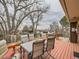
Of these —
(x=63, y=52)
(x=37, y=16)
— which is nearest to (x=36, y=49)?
(x=63, y=52)

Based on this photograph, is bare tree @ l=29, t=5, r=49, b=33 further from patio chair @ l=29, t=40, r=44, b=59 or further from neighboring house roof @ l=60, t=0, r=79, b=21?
patio chair @ l=29, t=40, r=44, b=59

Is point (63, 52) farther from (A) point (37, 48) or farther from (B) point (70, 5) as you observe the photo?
(A) point (37, 48)

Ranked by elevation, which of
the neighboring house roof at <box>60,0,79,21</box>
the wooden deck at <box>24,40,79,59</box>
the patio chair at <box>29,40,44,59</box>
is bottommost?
the wooden deck at <box>24,40,79,59</box>

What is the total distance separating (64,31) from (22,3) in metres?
4.69

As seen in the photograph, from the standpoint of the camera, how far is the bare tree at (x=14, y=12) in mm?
11680

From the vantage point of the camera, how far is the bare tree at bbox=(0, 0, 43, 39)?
1168 centimetres

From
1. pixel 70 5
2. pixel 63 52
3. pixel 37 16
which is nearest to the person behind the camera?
pixel 70 5

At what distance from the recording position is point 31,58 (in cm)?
336

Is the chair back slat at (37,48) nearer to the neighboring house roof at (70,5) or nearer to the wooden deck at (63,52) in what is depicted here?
the wooden deck at (63,52)

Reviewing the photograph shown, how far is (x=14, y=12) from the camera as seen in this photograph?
12.1 metres

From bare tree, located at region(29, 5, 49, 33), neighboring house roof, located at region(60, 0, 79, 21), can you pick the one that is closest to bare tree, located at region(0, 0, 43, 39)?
bare tree, located at region(29, 5, 49, 33)

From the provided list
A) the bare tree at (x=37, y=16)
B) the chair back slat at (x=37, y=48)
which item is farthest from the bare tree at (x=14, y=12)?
the chair back slat at (x=37, y=48)

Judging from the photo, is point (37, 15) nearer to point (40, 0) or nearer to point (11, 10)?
point (40, 0)

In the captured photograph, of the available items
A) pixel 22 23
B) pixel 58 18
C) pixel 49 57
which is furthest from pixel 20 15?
pixel 49 57
